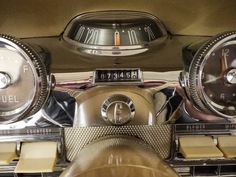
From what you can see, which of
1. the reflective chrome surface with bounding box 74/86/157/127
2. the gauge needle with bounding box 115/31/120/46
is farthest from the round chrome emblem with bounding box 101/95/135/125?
the gauge needle with bounding box 115/31/120/46

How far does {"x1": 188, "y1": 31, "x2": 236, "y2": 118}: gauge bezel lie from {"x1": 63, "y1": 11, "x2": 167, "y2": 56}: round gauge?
0.32 feet

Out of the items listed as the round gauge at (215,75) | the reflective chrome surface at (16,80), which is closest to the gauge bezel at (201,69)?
the round gauge at (215,75)

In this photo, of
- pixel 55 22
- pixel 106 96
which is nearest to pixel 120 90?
pixel 106 96

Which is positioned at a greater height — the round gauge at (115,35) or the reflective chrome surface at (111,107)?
the round gauge at (115,35)

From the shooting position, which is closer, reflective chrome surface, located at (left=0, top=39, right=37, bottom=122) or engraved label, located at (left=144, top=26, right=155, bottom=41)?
reflective chrome surface, located at (left=0, top=39, right=37, bottom=122)

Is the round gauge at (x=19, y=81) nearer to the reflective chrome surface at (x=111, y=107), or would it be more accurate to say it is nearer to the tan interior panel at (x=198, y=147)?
the reflective chrome surface at (x=111, y=107)

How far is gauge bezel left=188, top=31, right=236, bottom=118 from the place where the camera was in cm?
51

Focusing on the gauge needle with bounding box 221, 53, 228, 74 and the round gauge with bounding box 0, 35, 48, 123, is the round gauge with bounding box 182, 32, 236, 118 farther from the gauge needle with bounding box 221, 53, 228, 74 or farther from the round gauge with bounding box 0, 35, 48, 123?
the round gauge with bounding box 0, 35, 48, 123

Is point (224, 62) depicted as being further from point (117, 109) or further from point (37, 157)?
point (37, 157)

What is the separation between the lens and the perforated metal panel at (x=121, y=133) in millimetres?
541

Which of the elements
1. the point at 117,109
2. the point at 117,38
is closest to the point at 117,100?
the point at 117,109

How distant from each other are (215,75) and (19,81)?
0.85 ft

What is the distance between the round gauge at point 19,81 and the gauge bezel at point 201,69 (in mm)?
193

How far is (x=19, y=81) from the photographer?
52cm
